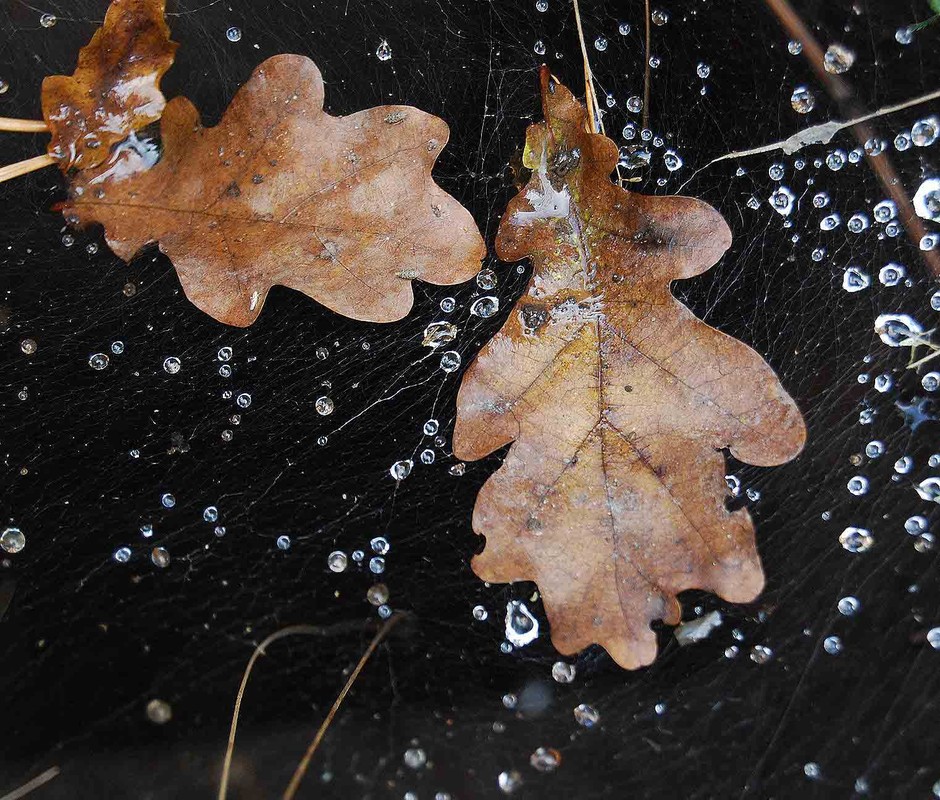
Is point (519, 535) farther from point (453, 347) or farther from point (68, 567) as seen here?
point (68, 567)

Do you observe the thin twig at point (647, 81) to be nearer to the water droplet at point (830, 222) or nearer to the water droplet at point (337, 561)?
the water droplet at point (830, 222)

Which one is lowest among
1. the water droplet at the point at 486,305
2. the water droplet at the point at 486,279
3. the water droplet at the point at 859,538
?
the water droplet at the point at 859,538

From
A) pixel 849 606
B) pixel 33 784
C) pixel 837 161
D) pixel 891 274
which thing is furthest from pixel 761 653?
pixel 33 784

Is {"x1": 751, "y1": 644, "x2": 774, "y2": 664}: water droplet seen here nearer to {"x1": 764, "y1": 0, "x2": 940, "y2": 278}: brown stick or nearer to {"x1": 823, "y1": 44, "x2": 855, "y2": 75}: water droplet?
{"x1": 764, "y1": 0, "x2": 940, "y2": 278}: brown stick

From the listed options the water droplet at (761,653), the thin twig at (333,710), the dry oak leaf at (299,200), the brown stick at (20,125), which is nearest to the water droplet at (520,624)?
the thin twig at (333,710)

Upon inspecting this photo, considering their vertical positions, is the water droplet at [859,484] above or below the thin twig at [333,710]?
Result: above

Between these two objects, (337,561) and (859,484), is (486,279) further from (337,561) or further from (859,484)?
(859,484)
